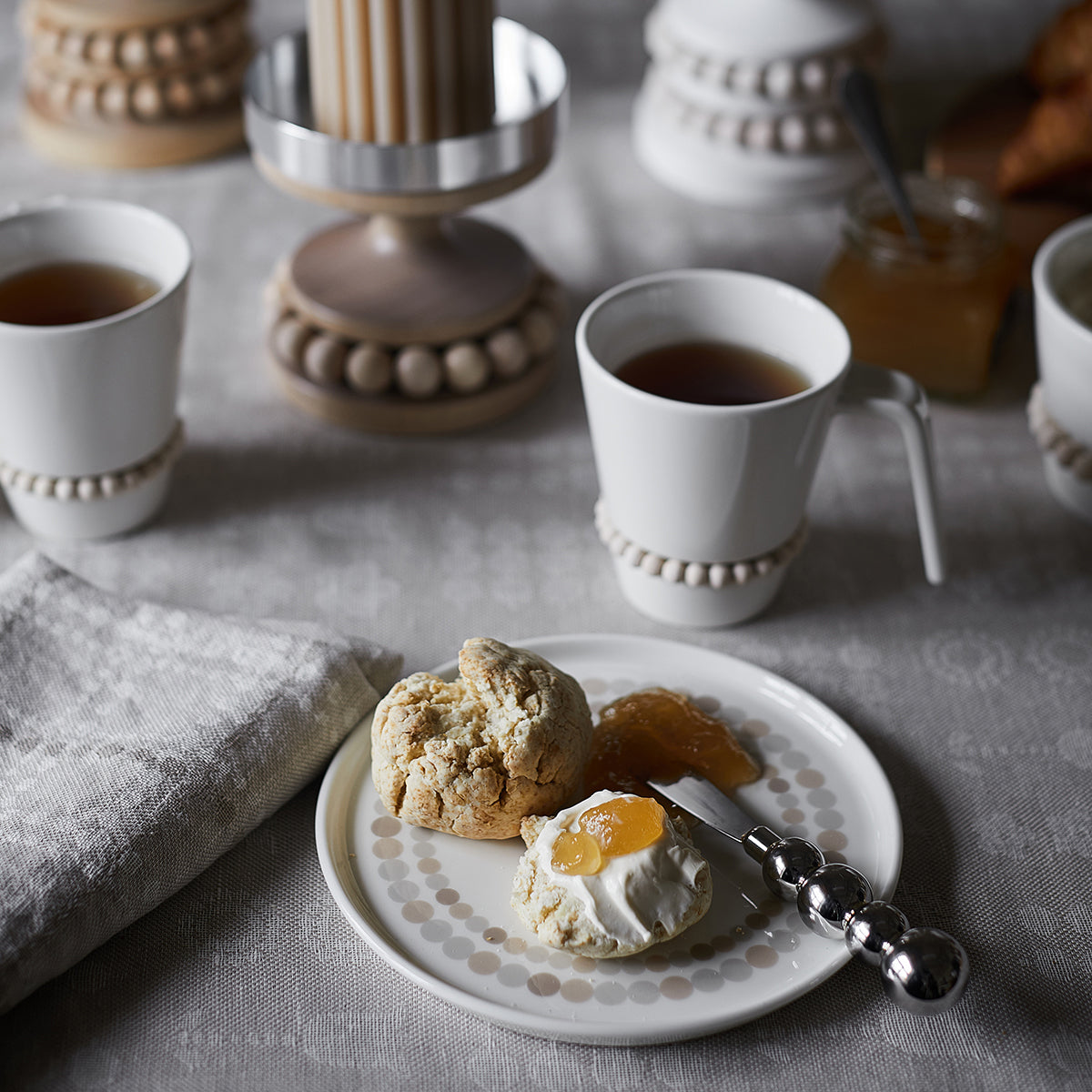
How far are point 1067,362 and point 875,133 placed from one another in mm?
297

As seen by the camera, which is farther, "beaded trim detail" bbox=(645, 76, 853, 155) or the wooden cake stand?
"beaded trim detail" bbox=(645, 76, 853, 155)

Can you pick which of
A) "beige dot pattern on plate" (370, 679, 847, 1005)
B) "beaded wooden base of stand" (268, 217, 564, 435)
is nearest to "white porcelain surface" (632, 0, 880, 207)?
"beaded wooden base of stand" (268, 217, 564, 435)

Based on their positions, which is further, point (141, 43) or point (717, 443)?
point (141, 43)

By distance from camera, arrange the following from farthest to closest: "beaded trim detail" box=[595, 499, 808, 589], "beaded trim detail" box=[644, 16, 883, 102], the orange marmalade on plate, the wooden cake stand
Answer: "beaded trim detail" box=[644, 16, 883, 102]
the wooden cake stand
"beaded trim detail" box=[595, 499, 808, 589]
the orange marmalade on plate

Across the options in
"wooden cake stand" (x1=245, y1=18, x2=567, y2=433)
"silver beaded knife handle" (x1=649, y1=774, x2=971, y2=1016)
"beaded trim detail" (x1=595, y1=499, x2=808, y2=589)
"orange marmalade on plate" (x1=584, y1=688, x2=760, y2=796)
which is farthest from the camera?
"wooden cake stand" (x1=245, y1=18, x2=567, y2=433)

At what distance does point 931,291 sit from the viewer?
928 mm

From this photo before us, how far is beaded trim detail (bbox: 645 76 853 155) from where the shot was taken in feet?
3.67

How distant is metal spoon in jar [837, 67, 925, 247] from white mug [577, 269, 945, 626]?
240mm

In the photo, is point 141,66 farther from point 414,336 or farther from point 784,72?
point 784,72

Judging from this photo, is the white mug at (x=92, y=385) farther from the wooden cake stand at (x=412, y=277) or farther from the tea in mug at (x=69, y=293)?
the wooden cake stand at (x=412, y=277)

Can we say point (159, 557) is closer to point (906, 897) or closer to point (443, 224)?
point (443, 224)

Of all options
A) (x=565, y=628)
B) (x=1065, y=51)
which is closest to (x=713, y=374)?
(x=565, y=628)

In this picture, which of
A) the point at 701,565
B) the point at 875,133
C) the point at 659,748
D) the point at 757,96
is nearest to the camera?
the point at 659,748

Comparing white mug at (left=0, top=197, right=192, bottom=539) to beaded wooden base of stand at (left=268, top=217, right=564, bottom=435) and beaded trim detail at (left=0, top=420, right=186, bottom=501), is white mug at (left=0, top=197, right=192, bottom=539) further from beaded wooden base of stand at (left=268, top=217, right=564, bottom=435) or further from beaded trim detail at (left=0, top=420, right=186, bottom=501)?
beaded wooden base of stand at (left=268, top=217, right=564, bottom=435)
